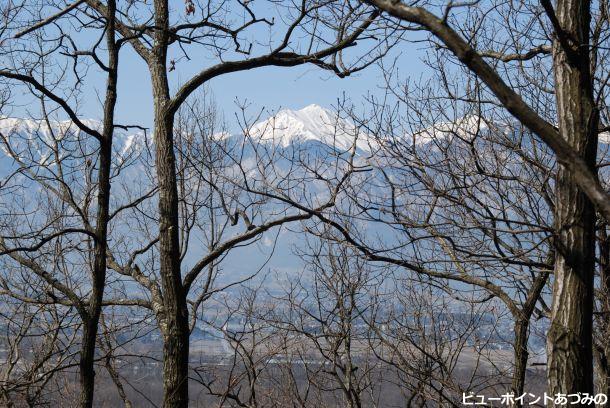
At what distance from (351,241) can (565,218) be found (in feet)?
7.79

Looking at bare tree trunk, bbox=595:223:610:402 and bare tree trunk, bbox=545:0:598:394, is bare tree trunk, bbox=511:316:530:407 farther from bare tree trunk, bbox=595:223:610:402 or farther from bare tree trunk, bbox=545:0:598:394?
bare tree trunk, bbox=545:0:598:394

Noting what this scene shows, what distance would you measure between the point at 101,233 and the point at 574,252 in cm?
395

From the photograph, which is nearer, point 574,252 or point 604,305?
point 574,252

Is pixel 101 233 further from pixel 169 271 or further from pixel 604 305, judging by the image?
pixel 604 305

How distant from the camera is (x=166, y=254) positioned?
6.25 meters

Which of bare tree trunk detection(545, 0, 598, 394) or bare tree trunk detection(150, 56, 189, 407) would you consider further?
bare tree trunk detection(150, 56, 189, 407)

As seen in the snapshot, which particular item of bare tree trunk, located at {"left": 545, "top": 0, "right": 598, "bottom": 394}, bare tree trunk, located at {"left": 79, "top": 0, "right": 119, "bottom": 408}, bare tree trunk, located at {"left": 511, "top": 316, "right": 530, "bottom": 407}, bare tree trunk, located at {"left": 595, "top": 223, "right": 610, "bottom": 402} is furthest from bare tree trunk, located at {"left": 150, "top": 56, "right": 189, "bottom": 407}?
bare tree trunk, located at {"left": 595, "top": 223, "right": 610, "bottom": 402}

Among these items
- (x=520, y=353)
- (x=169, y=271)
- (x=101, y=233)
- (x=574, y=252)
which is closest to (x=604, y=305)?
(x=520, y=353)

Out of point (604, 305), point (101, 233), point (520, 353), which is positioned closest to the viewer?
point (101, 233)

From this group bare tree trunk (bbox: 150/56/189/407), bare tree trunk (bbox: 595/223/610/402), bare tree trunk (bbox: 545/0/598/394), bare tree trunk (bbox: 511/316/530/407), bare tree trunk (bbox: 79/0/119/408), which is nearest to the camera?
bare tree trunk (bbox: 545/0/598/394)

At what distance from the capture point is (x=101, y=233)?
241 inches

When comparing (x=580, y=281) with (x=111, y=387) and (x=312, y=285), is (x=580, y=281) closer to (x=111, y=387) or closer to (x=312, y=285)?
(x=312, y=285)

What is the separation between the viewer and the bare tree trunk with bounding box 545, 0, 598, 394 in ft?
12.9

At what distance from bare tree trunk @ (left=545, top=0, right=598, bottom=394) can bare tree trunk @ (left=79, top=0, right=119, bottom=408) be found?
3780mm
